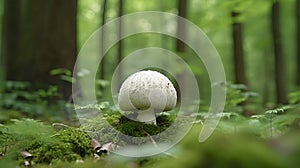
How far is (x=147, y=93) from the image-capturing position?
316 centimetres

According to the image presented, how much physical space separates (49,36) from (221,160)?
762 cm

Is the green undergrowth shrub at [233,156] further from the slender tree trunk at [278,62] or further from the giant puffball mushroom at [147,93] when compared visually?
the slender tree trunk at [278,62]

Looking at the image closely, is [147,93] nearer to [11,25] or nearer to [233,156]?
[233,156]

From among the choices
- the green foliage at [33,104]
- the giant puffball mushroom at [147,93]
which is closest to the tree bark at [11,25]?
the green foliage at [33,104]

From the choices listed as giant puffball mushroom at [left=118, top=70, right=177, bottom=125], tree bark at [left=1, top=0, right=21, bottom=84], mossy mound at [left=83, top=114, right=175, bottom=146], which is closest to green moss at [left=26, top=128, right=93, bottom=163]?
mossy mound at [left=83, top=114, right=175, bottom=146]

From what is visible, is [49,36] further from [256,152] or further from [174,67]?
[256,152]

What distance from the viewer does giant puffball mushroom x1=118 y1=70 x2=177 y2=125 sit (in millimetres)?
3172

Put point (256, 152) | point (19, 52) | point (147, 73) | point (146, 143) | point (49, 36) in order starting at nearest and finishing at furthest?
point (256, 152) → point (146, 143) → point (147, 73) → point (49, 36) → point (19, 52)

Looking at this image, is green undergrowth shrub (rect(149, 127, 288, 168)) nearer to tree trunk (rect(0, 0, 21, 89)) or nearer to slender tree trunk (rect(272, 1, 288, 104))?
tree trunk (rect(0, 0, 21, 89))

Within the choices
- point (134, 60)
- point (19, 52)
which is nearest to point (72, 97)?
point (19, 52)

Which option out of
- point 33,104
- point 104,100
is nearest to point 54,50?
point 33,104

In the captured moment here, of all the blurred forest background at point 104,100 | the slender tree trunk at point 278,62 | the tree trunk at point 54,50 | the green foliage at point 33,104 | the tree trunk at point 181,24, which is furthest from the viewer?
the slender tree trunk at point 278,62

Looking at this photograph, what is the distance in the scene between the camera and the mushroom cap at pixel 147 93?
317 centimetres

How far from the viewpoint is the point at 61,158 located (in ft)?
8.99
